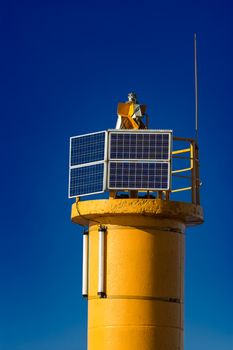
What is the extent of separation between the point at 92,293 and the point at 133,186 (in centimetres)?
303

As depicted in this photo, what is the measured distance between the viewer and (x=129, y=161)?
911 inches

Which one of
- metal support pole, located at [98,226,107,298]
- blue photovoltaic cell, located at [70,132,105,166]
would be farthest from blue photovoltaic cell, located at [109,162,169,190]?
metal support pole, located at [98,226,107,298]

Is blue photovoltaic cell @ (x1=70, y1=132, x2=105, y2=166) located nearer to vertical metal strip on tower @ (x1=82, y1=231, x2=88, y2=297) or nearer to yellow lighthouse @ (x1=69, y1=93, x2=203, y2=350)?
yellow lighthouse @ (x1=69, y1=93, x2=203, y2=350)

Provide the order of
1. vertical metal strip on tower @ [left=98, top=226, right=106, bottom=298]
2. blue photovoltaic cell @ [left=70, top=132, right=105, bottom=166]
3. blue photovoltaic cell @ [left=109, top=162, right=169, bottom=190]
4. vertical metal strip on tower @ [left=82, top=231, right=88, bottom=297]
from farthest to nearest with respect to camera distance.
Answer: vertical metal strip on tower @ [left=82, top=231, right=88, bottom=297]
blue photovoltaic cell @ [left=70, top=132, right=105, bottom=166]
vertical metal strip on tower @ [left=98, top=226, right=106, bottom=298]
blue photovoltaic cell @ [left=109, top=162, right=169, bottom=190]

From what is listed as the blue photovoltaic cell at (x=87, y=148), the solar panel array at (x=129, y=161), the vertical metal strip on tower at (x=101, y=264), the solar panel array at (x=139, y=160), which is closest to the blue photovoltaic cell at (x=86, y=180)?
the solar panel array at (x=129, y=161)

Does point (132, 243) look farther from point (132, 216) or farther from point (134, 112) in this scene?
point (134, 112)

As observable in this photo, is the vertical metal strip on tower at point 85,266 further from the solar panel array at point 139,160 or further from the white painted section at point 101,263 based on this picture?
the solar panel array at point 139,160

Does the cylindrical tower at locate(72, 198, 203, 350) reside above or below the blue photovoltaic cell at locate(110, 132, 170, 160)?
below

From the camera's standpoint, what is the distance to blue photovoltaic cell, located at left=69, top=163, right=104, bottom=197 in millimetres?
23234

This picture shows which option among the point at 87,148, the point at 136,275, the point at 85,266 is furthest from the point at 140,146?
the point at 85,266

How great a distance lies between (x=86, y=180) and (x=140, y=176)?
5.08ft

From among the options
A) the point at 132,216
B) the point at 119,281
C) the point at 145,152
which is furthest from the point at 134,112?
the point at 119,281

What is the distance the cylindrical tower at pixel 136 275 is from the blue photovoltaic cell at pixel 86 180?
400mm

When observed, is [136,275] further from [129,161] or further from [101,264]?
[129,161]
